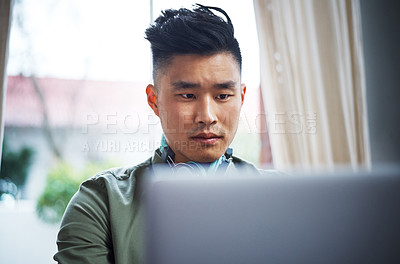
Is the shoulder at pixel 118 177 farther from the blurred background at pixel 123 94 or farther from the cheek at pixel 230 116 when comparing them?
the blurred background at pixel 123 94

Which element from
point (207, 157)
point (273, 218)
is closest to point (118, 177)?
point (207, 157)

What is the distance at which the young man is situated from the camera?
3.70 feet

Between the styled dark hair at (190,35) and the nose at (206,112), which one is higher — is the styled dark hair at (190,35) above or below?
above

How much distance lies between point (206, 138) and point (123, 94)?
4.43 feet

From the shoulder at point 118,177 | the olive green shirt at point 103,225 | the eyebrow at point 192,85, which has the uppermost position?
the eyebrow at point 192,85

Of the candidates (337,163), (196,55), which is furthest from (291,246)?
(337,163)

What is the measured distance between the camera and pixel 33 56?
7.93ft

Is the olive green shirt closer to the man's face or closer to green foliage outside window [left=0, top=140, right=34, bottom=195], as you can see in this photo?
the man's face

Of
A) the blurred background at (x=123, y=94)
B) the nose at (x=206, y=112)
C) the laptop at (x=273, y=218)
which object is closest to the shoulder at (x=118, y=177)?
the nose at (x=206, y=112)

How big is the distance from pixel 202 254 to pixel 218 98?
31.5 inches

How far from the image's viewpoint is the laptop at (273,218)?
0.51 m

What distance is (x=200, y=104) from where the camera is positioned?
124cm

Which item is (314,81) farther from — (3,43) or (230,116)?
(3,43)

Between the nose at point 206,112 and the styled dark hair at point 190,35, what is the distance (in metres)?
0.16
